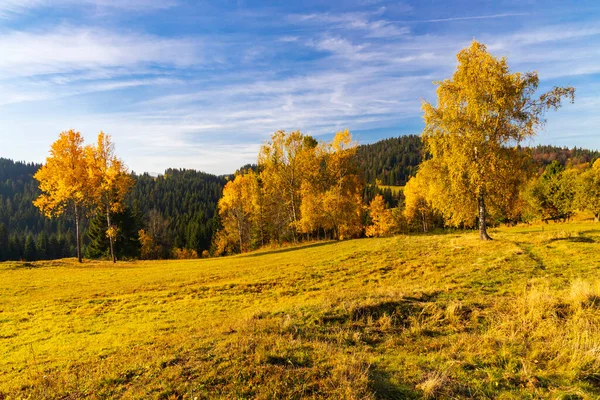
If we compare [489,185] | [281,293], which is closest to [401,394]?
[281,293]

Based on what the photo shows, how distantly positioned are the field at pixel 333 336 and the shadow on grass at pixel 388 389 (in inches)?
1.1

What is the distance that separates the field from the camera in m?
5.73

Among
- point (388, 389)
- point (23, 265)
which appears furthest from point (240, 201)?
point (388, 389)

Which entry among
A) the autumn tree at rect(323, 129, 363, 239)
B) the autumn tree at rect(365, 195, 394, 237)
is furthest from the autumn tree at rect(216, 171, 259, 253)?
the autumn tree at rect(365, 195, 394, 237)

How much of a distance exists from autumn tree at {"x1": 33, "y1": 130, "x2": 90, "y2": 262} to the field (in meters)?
15.2

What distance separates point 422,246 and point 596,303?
16879mm

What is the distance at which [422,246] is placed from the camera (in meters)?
26.4

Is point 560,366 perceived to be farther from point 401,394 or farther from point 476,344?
point 401,394

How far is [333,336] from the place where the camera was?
8695mm

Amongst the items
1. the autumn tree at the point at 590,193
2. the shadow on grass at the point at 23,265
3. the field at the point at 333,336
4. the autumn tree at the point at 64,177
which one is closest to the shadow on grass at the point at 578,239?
the field at the point at 333,336

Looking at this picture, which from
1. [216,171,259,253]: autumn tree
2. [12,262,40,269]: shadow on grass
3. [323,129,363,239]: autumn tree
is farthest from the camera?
[216,171,259,253]: autumn tree

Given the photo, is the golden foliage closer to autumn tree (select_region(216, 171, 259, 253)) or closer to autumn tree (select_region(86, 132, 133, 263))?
autumn tree (select_region(86, 132, 133, 263))

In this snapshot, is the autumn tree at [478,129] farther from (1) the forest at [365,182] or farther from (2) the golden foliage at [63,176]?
(2) the golden foliage at [63,176]

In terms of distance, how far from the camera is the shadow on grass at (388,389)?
5344mm
